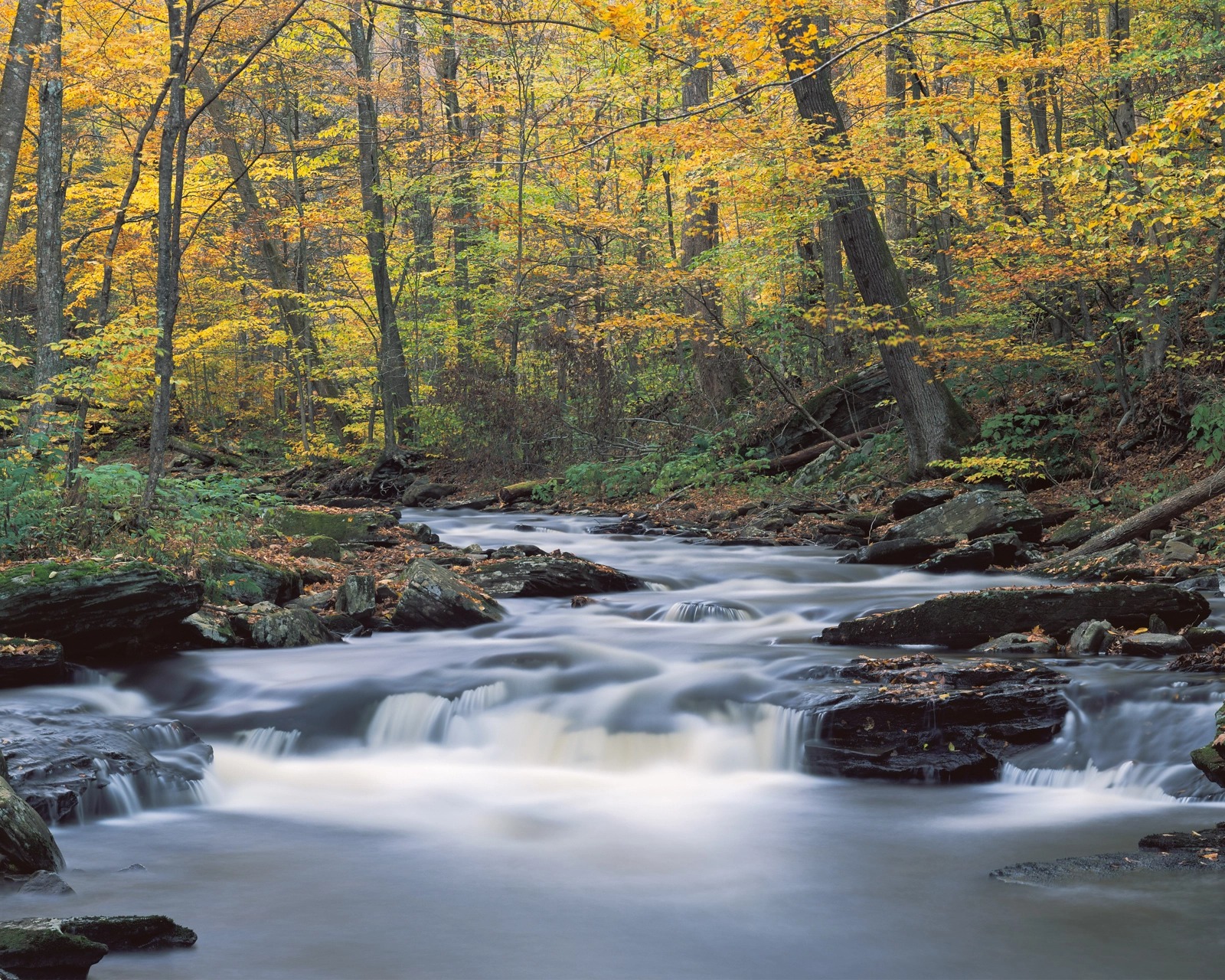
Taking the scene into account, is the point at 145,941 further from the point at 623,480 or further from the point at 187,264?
the point at 187,264

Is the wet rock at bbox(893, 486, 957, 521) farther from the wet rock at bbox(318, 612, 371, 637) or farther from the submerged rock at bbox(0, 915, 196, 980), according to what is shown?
the submerged rock at bbox(0, 915, 196, 980)

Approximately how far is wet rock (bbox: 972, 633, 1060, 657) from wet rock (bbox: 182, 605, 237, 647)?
568cm

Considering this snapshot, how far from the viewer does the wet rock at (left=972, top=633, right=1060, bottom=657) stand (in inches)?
274

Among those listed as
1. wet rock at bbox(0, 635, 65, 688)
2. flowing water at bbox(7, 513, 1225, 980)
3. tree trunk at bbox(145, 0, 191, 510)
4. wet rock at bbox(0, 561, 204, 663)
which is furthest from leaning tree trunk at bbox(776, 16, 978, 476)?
wet rock at bbox(0, 635, 65, 688)

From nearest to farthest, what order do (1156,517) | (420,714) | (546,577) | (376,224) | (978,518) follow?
(420,714), (1156,517), (546,577), (978,518), (376,224)

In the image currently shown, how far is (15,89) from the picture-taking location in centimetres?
1191

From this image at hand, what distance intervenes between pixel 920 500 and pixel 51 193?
10.8 m

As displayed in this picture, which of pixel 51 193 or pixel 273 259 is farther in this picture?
pixel 273 259

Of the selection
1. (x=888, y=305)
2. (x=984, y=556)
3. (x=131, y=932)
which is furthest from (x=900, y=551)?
(x=131, y=932)

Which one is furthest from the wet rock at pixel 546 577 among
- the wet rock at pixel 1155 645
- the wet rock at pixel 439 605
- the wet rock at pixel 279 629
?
the wet rock at pixel 1155 645

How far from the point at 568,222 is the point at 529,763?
1512 centimetres

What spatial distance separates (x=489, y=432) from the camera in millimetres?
20594

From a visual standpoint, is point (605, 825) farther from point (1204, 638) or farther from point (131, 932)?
point (1204, 638)

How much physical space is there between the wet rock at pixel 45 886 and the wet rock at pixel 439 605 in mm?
4849
